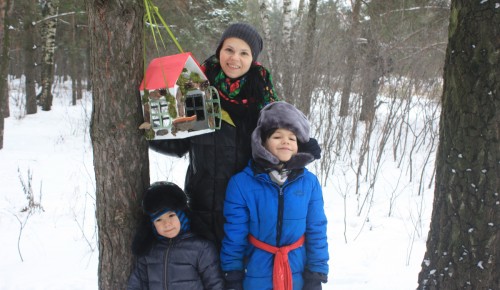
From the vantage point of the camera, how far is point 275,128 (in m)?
1.71

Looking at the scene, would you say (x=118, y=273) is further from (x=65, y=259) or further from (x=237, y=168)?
(x=65, y=259)

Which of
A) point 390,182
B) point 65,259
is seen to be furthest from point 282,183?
point 390,182

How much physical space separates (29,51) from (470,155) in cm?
1245

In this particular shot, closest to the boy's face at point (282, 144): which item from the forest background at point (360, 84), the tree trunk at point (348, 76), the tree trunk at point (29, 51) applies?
the forest background at point (360, 84)

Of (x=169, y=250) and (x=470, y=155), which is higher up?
(x=470, y=155)

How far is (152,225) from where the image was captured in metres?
1.69

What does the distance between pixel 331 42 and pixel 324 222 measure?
4888 millimetres

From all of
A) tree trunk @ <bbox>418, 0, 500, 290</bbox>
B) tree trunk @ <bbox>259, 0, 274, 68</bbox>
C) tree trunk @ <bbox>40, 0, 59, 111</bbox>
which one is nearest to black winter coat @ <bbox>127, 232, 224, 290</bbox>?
tree trunk @ <bbox>418, 0, 500, 290</bbox>

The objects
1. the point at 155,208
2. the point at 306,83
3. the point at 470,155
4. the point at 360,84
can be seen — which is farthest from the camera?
the point at 360,84

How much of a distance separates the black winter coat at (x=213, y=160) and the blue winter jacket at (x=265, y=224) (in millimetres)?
78

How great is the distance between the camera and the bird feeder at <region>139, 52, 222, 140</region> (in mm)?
1504

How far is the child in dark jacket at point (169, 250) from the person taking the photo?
163cm

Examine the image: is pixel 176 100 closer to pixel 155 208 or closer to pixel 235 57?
pixel 235 57

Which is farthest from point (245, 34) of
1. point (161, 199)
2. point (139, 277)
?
point (139, 277)
